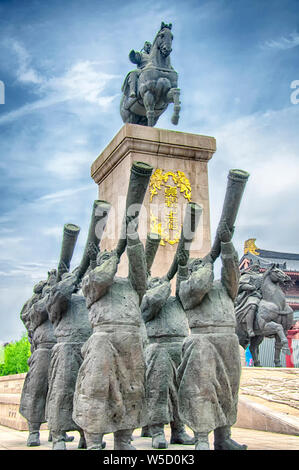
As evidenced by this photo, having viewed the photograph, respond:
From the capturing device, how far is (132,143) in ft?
31.2

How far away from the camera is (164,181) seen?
9742mm

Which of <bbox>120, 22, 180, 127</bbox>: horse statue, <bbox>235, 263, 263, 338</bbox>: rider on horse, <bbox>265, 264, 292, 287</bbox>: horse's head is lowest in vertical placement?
<bbox>235, 263, 263, 338</bbox>: rider on horse

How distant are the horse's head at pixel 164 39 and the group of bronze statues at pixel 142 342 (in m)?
5.49

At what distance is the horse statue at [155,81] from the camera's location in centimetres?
1035

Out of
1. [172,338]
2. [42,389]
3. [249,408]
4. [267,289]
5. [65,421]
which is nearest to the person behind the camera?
[65,421]

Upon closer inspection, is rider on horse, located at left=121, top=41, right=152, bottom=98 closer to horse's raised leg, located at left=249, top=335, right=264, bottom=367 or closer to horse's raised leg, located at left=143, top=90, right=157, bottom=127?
horse's raised leg, located at left=143, top=90, right=157, bottom=127

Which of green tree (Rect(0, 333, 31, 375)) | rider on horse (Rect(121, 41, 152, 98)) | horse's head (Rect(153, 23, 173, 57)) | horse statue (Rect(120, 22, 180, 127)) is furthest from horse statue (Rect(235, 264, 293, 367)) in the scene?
green tree (Rect(0, 333, 31, 375))

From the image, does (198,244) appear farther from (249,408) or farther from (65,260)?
(65,260)

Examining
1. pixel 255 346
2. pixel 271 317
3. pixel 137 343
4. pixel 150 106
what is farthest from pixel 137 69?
pixel 137 343

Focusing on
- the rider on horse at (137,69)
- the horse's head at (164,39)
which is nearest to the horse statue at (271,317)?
the rider on horse at (137,69)

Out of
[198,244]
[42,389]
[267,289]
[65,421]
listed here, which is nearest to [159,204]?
[198,244]

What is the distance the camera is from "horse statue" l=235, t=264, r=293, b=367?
10789 millimetres

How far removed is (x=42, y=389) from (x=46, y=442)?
66 cm

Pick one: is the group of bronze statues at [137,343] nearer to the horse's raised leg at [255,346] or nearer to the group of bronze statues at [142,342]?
the group of bronze statues at [142,342]
